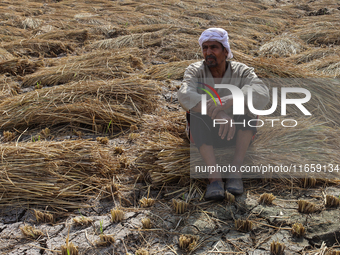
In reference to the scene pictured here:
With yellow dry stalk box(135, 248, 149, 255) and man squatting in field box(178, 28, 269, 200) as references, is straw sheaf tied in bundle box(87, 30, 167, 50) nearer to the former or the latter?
man squatting in field box(178, 28, 269, 200)

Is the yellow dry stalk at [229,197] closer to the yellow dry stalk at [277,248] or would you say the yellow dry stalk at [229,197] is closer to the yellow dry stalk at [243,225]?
the yellow dry stalk at [243,225]

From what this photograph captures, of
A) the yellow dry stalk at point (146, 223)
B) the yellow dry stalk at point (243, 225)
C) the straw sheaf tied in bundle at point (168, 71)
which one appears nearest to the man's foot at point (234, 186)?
the yellow dry stalk at point (243, 225)

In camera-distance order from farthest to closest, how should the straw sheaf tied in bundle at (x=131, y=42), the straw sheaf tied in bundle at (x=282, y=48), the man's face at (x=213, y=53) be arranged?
the straw sheaf tied in bundle at (x=131, y=42) < the straw sheaf tied in bundle at (x=282, y=48) < the man's face at (x=213, y=53)

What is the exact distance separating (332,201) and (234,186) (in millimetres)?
601

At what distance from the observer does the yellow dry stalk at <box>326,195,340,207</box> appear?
1.93m

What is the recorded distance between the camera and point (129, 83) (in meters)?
3.75

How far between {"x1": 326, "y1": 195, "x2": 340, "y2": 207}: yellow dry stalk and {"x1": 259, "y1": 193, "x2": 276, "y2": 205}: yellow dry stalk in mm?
318

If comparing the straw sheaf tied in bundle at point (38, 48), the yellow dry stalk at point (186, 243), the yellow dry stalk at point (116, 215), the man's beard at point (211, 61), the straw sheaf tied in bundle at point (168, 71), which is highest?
the man's beard at point (211, 61)

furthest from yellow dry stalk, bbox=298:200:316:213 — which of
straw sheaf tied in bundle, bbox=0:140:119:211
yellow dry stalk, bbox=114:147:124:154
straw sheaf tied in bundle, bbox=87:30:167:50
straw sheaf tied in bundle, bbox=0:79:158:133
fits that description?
straw sheaf tied in bundle, bbox=87:30:167:50

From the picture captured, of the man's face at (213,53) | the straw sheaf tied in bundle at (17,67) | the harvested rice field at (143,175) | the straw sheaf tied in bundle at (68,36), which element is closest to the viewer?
the harvested rice field at (143,175)

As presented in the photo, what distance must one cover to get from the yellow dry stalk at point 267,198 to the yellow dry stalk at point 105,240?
98cm

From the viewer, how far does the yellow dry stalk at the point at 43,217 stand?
6.53ft

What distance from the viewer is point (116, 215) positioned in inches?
76.6

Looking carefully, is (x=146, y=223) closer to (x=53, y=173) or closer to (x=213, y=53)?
(x=53, y=173)
